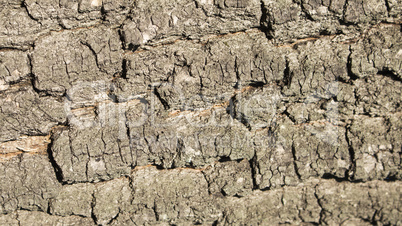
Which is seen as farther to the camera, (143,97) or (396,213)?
(396,213)

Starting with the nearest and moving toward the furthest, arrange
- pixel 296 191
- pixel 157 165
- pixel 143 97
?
pixel 143 97 < pixel 157 165 < pixel 296 191

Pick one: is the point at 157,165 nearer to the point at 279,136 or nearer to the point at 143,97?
the point at 143,97

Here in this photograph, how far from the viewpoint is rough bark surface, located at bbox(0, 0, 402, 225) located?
72.6 inches

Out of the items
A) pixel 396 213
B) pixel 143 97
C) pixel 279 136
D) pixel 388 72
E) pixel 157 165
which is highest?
pixel 388 72

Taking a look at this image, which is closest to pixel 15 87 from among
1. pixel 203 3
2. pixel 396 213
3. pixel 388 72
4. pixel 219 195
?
pixel 203 3

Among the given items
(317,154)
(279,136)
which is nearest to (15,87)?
(279,136)

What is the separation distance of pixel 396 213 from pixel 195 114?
5.02ft

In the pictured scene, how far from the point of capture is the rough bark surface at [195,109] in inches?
72.6

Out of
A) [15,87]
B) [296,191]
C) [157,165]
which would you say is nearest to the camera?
[15,87]

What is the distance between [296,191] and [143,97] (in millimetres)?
1139

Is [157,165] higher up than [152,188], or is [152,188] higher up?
[157,165]

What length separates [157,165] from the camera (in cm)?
216

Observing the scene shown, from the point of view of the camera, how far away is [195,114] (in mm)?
2127

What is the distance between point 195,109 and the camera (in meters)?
2.11
